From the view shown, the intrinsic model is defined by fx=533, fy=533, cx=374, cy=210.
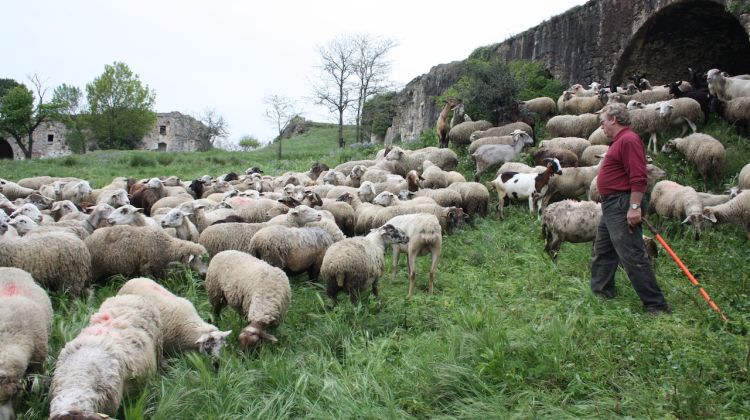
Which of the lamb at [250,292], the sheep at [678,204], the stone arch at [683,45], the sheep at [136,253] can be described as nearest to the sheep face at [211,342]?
the lamb at [250,292]

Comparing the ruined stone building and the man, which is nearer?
the man

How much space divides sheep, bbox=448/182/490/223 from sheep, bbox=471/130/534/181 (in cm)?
208

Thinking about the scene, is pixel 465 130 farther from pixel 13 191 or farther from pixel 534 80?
pixel 13 191

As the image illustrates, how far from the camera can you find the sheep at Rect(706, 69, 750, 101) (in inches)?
486

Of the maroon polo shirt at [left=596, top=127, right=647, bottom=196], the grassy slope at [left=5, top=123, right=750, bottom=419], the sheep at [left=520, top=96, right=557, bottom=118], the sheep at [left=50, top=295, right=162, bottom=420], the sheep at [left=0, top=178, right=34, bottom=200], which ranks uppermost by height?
the sheep at [left=520, top=96, right=557, bottom=118]

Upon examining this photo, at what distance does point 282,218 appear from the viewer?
8328 mm

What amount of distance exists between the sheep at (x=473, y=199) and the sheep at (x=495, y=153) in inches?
82.0

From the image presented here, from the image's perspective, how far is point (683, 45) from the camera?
16547mm

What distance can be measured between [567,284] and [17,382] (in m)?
5.64

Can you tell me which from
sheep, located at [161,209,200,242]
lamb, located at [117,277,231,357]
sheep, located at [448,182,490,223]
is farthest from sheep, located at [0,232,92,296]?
sheep, located at [448,182,490,223]

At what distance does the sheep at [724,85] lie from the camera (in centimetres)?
1235

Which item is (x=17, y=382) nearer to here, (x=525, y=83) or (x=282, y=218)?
(x=282, y=218)

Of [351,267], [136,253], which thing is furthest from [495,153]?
[136,253]

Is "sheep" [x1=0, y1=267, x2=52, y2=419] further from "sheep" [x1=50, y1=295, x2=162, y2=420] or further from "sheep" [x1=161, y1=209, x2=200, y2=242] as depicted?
"sheep" [x1=161, y1=209, x2=200, y2=242]
